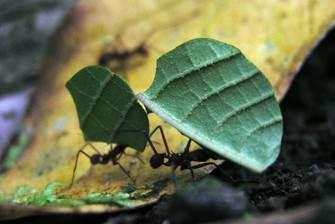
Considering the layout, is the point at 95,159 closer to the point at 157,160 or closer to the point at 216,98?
the point at 157,160

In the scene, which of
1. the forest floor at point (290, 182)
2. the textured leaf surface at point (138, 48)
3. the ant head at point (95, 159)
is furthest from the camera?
the ant head at point (95, 159)

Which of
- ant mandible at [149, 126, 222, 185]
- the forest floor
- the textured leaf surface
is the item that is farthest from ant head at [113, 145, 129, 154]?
the forest floor

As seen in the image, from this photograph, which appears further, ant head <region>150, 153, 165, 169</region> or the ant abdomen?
the ant abdomen

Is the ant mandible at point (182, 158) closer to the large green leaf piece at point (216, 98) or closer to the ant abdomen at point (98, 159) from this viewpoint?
the large green leaf piece at point (216, 98)

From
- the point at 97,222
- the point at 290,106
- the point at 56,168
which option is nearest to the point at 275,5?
the point at 290,106

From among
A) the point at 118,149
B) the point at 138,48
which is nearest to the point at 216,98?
the point at 118,149

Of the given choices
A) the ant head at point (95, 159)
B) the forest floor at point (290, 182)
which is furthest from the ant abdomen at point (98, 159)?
the forest floor at point (290, 182)

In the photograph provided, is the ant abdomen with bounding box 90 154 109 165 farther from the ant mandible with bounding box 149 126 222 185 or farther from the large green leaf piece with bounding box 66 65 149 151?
the ant mandible with bounding box 149 126 222 185
